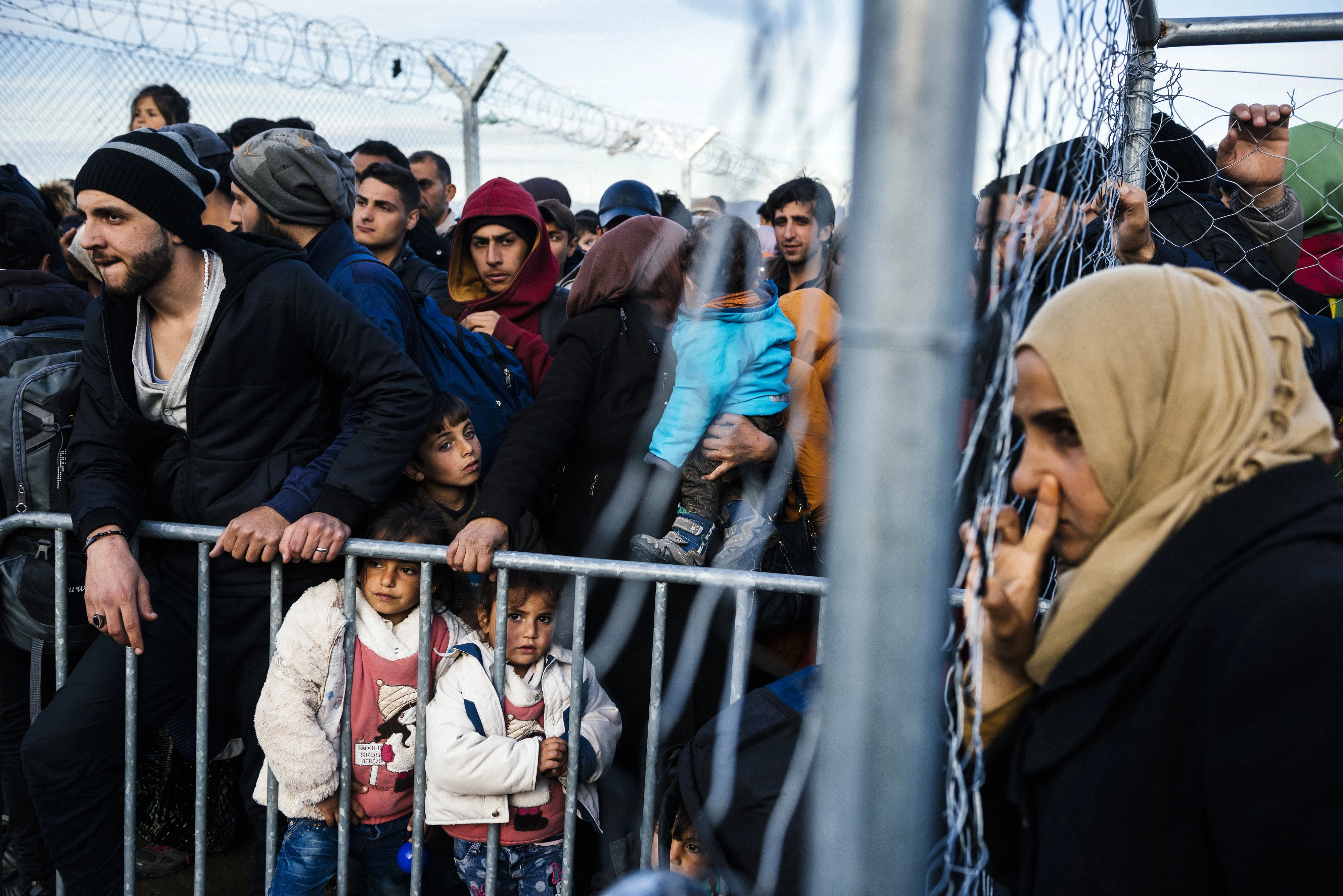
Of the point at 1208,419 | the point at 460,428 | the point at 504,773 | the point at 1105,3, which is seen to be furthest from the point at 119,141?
the point at 1208,419

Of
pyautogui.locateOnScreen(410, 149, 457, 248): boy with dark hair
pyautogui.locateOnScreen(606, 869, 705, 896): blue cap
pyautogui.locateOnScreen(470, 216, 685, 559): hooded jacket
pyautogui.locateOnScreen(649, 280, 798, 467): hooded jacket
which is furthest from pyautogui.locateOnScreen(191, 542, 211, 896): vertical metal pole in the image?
pyautogui.locateOnScreen(410, 149, 457, 248): boy with dark hair

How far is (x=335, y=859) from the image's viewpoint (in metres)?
2.66

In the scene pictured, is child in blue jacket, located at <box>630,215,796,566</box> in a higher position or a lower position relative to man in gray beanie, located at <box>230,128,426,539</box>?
lower

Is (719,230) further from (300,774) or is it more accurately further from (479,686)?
(300,774)

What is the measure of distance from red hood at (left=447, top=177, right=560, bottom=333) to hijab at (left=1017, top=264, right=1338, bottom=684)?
9.36 feet

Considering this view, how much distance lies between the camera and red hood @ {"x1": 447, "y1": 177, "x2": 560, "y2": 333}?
3.79m

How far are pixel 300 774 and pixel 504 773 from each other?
55 centimetres

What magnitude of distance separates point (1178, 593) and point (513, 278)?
310 cm

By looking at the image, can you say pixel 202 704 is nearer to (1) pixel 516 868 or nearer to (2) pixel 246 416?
(2) pixel 246 416

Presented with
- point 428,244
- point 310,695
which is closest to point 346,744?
point 310,695

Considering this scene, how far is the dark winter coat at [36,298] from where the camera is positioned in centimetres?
347

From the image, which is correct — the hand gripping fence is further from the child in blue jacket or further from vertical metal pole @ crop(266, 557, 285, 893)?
the child in blue jacket

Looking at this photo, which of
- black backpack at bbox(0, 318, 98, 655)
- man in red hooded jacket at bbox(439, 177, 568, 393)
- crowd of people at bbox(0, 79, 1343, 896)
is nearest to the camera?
crowd of people at bbox(0, 79, 1343, 896)

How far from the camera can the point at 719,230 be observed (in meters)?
1.26
